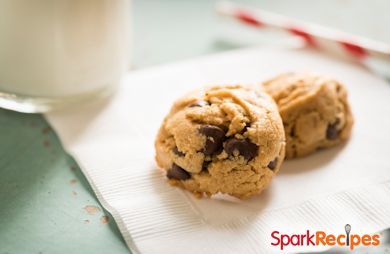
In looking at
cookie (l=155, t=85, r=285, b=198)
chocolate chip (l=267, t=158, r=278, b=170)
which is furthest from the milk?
chocolate chip (l=267, t=158, r=278, b=170)

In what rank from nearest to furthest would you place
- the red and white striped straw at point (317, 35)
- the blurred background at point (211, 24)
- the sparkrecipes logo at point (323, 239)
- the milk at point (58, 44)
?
the sparkrecipes logo at point (323, 239) < the milk at point (58, 44) < the red and white striped straw at point (317, 35) < the blurred background at point (211, 24)

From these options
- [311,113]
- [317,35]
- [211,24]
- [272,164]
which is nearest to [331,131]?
[311,113]

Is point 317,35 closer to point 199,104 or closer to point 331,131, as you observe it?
point 331,131

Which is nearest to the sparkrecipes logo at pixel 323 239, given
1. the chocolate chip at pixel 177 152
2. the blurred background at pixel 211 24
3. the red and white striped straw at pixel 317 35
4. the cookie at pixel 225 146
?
the cookie at pixel 225 146

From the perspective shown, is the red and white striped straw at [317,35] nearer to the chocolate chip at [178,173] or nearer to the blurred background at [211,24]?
the blurred background at [211,24]

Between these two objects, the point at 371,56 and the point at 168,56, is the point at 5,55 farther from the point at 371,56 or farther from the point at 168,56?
the point at 371,56

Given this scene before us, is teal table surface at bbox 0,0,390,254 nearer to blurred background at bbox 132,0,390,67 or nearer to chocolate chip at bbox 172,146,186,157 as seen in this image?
blurred background at bbox 132,0,390,67

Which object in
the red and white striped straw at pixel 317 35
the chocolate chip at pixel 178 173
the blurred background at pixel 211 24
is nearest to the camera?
the chocolate chip at pixel 178 173
